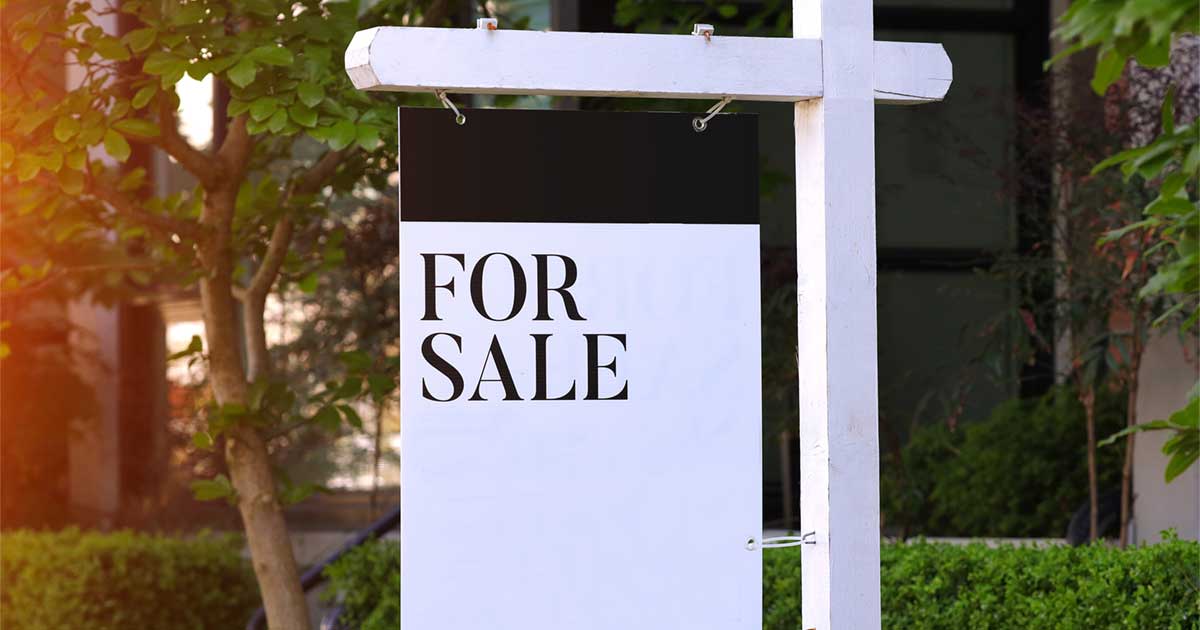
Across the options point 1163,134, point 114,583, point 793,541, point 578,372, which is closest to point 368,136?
point 578,372

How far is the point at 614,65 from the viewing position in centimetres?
266

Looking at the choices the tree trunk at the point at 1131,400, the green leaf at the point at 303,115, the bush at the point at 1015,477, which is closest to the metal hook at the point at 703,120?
the green leaf at the point at 303,115

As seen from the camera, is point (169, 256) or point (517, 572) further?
point (169, 256)

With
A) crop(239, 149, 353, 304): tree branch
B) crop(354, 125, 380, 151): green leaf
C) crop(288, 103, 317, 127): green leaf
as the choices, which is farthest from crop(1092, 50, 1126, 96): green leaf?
crop(239, 149, 353, 304): tree branch

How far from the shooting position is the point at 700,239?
8.95 ft

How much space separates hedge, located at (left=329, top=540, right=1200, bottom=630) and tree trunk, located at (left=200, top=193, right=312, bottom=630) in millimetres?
1811

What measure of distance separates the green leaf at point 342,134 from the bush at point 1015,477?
12.2 ft

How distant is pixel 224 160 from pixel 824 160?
9.56 ft

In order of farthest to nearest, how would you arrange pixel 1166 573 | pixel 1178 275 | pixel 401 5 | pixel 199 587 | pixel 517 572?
pixel 199 587
pixel 401 5
pixel 1166 573
pixel 517 572
pixel 1178 275

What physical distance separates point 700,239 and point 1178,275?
3.08ft

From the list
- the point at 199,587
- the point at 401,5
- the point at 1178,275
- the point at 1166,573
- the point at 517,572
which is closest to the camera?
the point at 1178,275

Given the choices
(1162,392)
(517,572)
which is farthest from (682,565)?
(1162,392)

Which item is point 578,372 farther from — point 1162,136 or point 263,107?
point 263,107

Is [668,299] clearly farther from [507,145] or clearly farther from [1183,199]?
[1183,199]
